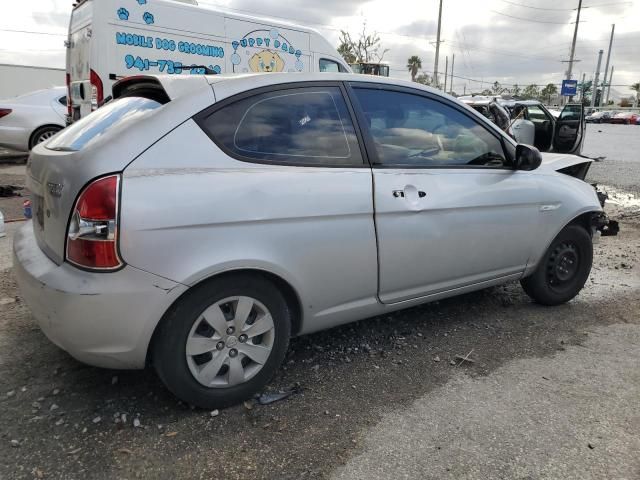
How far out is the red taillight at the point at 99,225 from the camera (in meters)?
2.21

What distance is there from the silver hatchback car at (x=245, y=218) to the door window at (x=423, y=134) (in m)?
0.01

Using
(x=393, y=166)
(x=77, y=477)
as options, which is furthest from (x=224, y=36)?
(x=77, y=477)

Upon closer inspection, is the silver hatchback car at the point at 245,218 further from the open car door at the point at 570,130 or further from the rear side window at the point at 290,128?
the open car door at the point at 570,130

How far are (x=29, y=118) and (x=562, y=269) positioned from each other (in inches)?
419

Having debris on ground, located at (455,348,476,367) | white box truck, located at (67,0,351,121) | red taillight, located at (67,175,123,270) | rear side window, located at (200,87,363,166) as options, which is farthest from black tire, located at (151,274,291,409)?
white box truck, located at (67,0,351,121)

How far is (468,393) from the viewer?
2.90 metres

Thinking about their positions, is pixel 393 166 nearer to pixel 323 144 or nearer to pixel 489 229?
pixel 323 144

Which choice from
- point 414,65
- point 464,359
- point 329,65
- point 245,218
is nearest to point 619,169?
point 329,65

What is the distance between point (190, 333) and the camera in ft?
8.05

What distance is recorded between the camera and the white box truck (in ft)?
24.6

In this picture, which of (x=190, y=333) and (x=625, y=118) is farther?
(x=625, y=118)

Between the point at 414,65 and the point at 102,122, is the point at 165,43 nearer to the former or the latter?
the point at 102,122

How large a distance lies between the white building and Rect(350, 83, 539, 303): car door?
2417 centimetres

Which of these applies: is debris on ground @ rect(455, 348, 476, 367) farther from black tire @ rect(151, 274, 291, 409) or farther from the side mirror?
the side mirror
